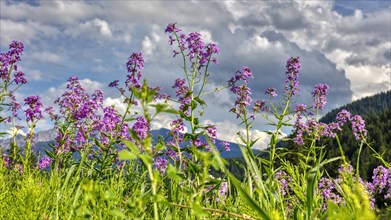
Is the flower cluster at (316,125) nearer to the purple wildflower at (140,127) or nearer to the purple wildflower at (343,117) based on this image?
the purple wildflower at (343,117)

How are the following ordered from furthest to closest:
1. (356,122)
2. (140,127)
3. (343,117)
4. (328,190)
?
(343,117), (356,122), (328,190), (140,127)

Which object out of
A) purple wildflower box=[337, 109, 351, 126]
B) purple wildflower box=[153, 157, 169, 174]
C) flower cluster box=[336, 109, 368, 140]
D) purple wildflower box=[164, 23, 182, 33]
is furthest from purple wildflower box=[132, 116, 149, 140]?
purple wildflower box=[337, 109, 351, 126]

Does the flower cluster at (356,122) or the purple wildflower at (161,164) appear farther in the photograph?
the flower cluster at (356,122)

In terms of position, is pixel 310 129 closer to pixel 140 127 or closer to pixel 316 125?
pixel 316 125

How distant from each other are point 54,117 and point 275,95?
4769 mm

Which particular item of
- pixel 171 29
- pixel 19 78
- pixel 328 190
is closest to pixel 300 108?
pixel 328 190

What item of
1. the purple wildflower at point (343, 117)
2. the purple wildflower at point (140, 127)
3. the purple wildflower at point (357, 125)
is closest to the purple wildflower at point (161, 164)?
the purple wildflower at point (140, 127)

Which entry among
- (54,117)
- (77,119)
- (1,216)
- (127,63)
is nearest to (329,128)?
(127,63)

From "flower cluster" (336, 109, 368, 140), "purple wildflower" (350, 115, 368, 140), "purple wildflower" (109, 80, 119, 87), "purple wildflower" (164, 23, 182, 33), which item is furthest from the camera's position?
"purple wildflower" (350, 115, 368, 140)

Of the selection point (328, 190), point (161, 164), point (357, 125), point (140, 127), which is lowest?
point (328, 190)

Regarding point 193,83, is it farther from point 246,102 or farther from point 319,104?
point 319,104

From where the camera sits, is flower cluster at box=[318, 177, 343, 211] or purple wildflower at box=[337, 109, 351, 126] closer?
flower cluster at box=[318, 177, 343, 211]

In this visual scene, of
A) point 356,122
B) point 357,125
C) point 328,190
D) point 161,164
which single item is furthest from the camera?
point 356,122

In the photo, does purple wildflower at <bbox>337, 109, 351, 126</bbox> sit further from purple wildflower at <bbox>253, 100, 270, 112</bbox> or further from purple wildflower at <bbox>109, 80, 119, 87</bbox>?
purple wildflower at <bbox>109, 80, 119, 87</bbox>
